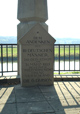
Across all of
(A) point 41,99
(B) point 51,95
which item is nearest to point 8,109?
(A) point 41,99

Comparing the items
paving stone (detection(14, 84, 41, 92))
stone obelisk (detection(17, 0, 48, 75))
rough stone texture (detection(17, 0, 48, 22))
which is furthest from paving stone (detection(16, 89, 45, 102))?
rough stone texture (detection(17, 0, 48, 22))

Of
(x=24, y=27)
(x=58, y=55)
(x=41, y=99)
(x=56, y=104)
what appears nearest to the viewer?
(x=56, y=104)

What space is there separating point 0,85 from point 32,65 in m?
1.21

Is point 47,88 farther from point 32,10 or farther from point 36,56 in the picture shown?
point 32,10

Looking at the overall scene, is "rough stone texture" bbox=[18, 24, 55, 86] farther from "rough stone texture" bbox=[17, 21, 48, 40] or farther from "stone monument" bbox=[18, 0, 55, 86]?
"rough stone texture" bbox=[17, 21, 48, 40]

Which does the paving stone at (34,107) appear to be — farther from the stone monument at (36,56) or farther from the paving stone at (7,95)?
the stone monument at (36,56)

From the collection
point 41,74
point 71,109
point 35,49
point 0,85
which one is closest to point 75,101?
point 71,109

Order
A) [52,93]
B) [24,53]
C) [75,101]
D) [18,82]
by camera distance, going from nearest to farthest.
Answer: [75,101] < [52,93] < [24,53] < [18,82]

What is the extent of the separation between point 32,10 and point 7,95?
2933 millimetres

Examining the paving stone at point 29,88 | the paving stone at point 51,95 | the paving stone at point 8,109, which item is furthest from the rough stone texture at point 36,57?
the paving stone at point 8,109

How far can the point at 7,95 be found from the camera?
14.7 feet

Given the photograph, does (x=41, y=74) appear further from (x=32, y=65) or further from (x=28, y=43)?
(x=28, y=43)

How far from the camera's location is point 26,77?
5430 millimetres

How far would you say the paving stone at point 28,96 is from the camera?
4.14 metres
